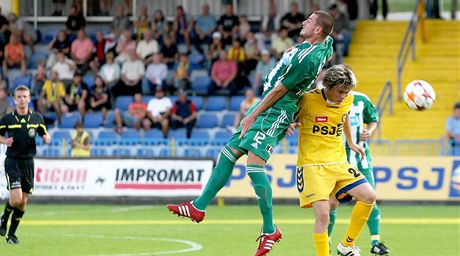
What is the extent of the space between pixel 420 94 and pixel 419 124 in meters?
14.8

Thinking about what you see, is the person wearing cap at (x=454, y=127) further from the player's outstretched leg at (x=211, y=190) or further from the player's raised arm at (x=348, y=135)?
the player's outstretched leg at (x=211, y=190)

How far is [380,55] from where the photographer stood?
31.2 m

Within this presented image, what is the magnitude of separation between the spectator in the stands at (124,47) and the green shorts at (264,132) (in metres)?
A: 18.5

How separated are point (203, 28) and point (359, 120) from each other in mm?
16817

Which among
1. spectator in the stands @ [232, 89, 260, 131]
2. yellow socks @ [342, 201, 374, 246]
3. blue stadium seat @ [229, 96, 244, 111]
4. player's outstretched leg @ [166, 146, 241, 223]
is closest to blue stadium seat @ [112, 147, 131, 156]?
spectator in the stands @ [232, 89, 260, 131]

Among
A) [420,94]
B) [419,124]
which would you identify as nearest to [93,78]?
[419,124]

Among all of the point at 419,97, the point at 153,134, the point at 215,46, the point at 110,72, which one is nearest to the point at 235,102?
the point at 215,46

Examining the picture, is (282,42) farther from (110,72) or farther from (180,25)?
(110,72)

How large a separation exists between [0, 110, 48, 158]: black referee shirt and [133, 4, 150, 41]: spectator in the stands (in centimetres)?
1457

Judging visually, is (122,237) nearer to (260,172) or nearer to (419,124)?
(260,172)

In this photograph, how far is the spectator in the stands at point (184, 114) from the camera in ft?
90.7

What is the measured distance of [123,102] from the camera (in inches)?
1159

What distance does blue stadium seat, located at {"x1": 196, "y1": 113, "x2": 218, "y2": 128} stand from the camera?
28.2 m

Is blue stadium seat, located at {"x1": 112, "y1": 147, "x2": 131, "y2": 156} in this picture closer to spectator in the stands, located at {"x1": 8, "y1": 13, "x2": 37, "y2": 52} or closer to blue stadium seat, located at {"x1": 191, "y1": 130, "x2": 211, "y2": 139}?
blue stadium seat, located at {"x1": 191, "y1": 130, "x2": 211, "y2": 139}
